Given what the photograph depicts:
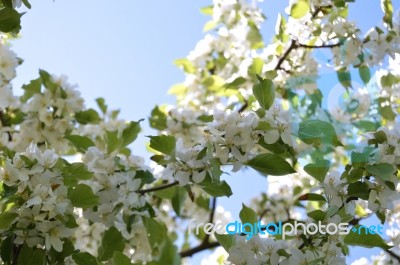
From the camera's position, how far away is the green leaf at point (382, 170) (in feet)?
4.40

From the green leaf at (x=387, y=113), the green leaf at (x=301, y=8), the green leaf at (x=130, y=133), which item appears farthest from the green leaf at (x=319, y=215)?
the green leaf at (x=301, y=8)

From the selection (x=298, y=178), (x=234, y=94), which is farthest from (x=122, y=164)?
(x=298, y=178)

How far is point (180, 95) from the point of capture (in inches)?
139

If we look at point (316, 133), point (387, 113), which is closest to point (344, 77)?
point (387, 113)

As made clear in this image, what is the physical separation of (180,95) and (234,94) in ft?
1.96

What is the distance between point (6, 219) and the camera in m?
1.44

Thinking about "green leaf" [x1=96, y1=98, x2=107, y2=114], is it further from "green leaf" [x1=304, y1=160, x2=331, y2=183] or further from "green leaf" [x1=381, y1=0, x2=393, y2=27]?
"green leaf" [x1=304, y1=160, x2=331, y2=183]

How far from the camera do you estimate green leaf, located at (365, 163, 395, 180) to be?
1.34 metres

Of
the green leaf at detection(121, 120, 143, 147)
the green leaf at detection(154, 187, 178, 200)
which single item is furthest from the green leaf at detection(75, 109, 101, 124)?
the green leaf at detection(154, 187, 178, 200)

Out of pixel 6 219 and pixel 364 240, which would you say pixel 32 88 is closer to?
pixel 6 219

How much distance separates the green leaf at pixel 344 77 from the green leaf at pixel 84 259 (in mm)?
1268

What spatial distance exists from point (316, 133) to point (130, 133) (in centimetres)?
72

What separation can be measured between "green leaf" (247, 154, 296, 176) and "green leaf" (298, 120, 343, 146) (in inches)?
3.5

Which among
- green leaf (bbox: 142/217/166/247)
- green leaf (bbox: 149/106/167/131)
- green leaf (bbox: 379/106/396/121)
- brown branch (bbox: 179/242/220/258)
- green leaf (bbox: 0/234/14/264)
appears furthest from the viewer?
green leaf (bbox: 149/106/167/131)
